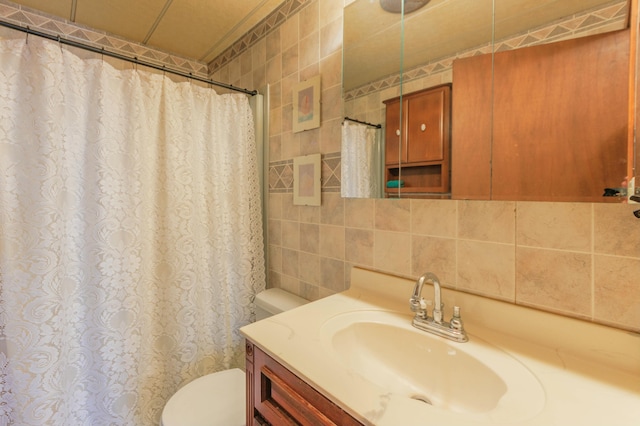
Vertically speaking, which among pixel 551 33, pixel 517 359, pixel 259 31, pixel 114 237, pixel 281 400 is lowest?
pixel 281 400

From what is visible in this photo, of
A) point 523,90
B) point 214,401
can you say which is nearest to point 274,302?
point 214,401

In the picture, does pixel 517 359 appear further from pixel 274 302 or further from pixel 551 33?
pixel 274 302

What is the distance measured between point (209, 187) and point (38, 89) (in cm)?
73

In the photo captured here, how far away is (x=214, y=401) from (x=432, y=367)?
930mm

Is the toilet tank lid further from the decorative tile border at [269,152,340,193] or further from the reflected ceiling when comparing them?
the reflected ceiling

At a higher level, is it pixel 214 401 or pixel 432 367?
pixel 432 367

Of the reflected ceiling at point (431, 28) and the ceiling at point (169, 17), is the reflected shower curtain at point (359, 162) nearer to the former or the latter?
the reflected ceiling at point (431, 28)

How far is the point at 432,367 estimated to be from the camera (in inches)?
31.2

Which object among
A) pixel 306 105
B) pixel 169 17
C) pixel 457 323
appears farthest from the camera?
pixel 169 17

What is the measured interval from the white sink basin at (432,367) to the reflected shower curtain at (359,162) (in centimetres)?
47

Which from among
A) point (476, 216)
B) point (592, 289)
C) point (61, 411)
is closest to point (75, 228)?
point (61, 411)

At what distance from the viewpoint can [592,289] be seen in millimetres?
688

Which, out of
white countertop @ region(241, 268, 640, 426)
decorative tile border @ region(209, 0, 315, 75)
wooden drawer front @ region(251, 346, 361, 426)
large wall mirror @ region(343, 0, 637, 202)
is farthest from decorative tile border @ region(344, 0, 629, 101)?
wooden drawer front @ region(251, 346, 361, 426)

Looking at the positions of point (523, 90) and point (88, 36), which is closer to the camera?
point (523, 90)
